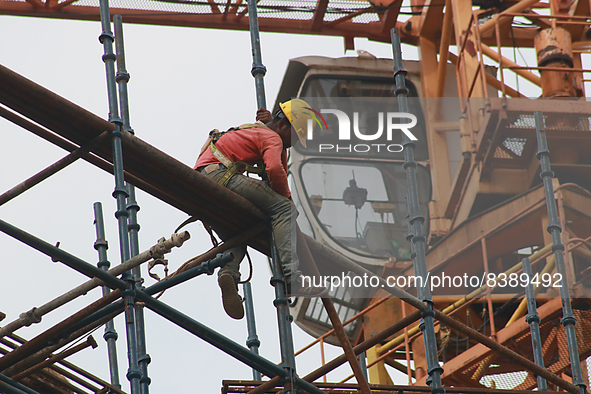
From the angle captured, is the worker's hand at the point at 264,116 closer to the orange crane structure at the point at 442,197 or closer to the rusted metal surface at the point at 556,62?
the orange crane structure at the point at 442,197

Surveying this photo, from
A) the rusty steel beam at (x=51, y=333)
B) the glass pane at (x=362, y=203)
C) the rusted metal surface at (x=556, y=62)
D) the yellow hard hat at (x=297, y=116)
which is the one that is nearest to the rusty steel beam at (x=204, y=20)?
the glass pane at (x=362, y=203)

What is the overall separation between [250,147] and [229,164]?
242 mm

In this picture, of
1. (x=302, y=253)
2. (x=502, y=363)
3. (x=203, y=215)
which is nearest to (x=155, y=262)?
(x=203, y=215)

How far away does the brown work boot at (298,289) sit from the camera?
8.73 meters

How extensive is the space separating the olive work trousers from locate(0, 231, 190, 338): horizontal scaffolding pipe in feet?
1.85

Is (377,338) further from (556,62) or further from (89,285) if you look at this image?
(556,62)

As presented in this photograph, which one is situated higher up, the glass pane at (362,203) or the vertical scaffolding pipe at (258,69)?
the glass pane at (362,203)

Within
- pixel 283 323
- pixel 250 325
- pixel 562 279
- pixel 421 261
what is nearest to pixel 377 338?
pixel 421 261

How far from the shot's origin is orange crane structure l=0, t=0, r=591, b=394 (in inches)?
346

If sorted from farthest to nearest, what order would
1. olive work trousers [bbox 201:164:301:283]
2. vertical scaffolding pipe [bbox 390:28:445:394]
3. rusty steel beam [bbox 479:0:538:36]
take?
1. rusty steel beam [bbox 479:0:538:36]
2. vertical scaffolding pipe [bbox 390:28:445:394]
3. olive work trousers [bbox 201:164:301:283]

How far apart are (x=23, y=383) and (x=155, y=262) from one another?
247 cm

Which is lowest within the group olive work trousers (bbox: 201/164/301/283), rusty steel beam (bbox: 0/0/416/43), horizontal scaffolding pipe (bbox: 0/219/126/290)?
horizontal scaffolding pipe (bbox: 0/219/126/290)

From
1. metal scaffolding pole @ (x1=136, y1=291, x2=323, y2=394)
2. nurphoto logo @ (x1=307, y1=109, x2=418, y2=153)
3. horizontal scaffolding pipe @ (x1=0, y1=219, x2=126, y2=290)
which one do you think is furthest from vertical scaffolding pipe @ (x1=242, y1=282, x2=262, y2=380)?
nurphoto logo @ (x1=307, y1=109, x2=418, y2=153)

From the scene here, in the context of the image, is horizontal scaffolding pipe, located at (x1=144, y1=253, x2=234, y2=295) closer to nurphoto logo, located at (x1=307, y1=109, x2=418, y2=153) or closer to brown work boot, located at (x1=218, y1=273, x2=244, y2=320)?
brown work boot, located at (x1=218, y1=273, x2=244, y2=320)
